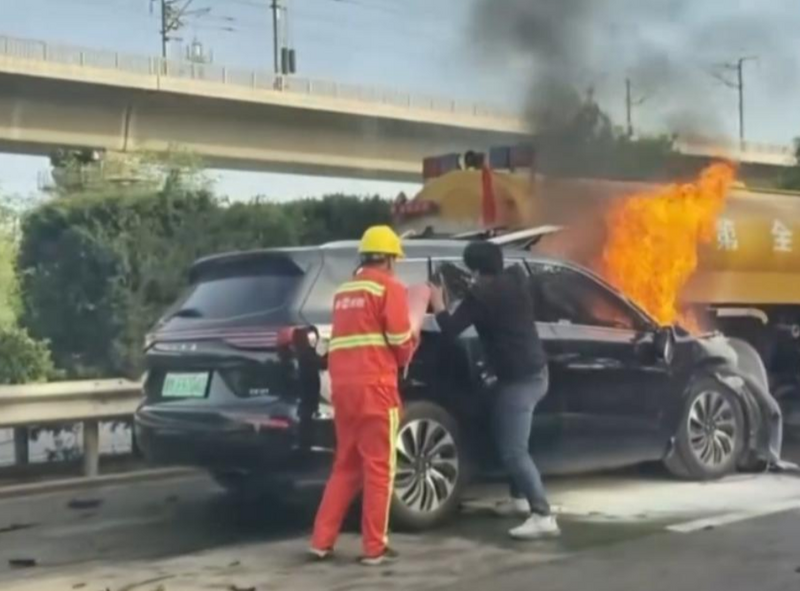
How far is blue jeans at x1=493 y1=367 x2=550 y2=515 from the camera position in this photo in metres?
8.64

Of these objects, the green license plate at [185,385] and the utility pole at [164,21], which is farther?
the utility pole at [164,21]

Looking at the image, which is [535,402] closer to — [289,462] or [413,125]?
[289,462]

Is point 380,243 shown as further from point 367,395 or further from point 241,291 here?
point 241,291

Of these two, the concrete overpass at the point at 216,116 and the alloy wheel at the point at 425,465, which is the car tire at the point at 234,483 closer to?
the alloy wheel at the point at 425,465

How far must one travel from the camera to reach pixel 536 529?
850 centimetres

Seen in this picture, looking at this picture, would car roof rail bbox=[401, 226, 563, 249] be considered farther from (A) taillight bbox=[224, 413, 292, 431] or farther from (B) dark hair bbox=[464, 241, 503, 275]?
(A) taillight bbox=[224, 413, 292, 431]

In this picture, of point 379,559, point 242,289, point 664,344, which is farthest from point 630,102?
point 379,559

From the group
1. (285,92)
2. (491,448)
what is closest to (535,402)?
(491,448)

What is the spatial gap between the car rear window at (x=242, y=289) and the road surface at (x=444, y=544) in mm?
1330

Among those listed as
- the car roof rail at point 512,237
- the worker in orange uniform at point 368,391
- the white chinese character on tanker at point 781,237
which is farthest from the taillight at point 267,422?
the white chinese character on tanker at point 781,237

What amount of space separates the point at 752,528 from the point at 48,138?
28.2 meters

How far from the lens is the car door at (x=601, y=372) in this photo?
31.9ft

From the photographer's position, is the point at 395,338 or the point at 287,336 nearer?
the point at 395,338

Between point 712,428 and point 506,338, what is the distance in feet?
8.71
